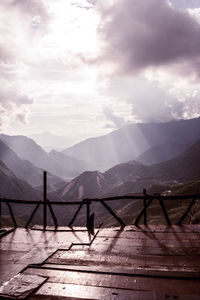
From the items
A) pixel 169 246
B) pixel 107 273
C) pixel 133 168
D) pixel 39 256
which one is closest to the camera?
pixel 107 273

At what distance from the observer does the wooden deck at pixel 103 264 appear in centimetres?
513

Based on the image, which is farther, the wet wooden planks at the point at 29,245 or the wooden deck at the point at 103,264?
the wet wooden planks at the point at 29,245

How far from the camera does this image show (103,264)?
6.57 m

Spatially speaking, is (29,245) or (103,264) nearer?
(103,264)

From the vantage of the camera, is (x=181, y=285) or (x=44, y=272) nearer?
(x=181, y=285)

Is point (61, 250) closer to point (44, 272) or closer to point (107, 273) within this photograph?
point (44, 272)

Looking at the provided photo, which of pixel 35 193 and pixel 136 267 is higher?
pixel 136 267

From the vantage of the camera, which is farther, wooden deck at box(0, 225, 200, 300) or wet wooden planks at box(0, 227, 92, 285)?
wet wooden planks at box(0, 227, 92, 285)

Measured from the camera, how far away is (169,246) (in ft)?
25.4

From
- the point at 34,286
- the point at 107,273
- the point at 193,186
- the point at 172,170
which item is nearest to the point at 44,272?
the point at 34,286

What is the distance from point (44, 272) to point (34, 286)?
0.74 m

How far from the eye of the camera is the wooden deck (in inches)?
202

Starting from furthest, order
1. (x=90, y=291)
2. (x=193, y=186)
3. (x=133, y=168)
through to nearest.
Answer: (x=133, y=168) < (x=193, y=186) < (x=90, y=291)

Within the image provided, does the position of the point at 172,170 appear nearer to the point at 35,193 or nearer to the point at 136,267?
the point at 35,193
